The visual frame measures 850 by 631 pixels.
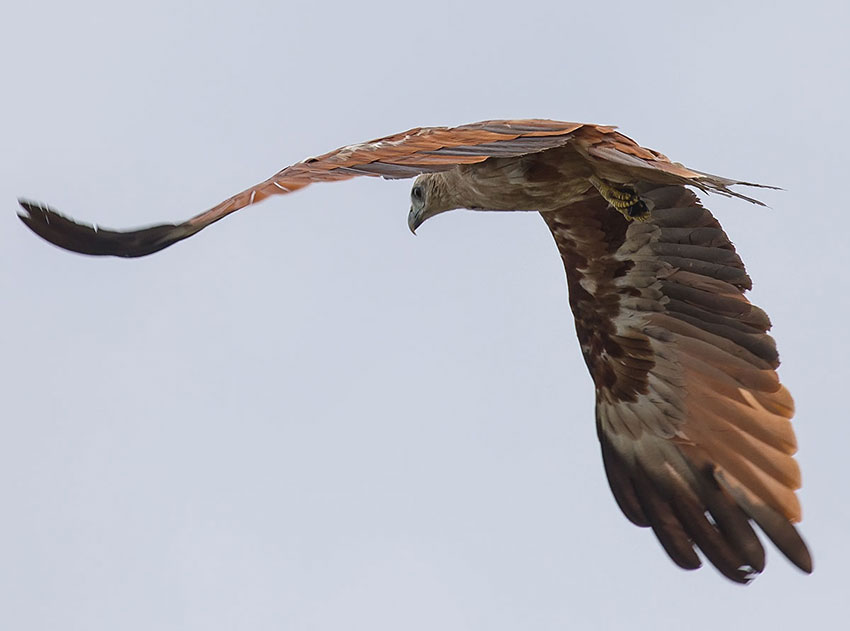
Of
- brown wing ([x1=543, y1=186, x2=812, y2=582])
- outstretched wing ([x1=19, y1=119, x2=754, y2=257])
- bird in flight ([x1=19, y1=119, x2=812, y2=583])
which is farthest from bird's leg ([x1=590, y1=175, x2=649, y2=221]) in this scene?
outstretched wing ([x1=19, y1=119, x2=754, y2=257])

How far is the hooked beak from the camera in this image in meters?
10.9

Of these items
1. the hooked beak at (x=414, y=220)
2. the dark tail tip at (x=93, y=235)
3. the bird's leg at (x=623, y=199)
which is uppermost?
the hooked beak at (x=414, y=220)

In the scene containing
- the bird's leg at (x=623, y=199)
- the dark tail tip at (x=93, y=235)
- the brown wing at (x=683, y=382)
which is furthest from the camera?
the brown wing at (x=683, y=382)

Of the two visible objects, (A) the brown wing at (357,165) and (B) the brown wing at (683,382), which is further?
(B) the brown wing at (683,382)

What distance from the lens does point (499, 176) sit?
9836mm

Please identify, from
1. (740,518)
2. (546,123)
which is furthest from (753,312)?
(546,123)

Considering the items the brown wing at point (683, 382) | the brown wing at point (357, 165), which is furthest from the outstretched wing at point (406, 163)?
the brown wing at point (683, 382)

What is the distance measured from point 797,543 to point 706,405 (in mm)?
1225

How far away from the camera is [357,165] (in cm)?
757

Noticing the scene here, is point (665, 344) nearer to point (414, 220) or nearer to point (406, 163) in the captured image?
point (414, 220)

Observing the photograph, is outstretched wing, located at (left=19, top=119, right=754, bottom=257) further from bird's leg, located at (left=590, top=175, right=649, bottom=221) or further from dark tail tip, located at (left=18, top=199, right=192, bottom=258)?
bird's leg, located at (left=590, top=175, right=649, bottom=221)

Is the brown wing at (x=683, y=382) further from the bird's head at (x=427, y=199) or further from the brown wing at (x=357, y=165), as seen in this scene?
the brown wing at (x=357, y=165)

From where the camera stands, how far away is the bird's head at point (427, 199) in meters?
10.6

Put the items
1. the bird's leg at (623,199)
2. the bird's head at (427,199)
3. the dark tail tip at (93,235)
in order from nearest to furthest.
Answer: the dark tail tip at (93,235)
the bird's leg at (623,199)
the bird's head at (427,199)
